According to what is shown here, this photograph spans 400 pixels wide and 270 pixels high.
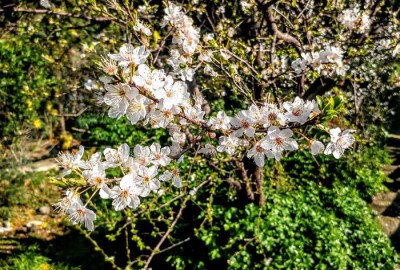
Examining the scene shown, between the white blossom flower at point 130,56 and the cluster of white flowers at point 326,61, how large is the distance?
1.81m

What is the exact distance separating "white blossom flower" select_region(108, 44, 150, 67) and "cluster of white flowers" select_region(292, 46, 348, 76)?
71.2 inches

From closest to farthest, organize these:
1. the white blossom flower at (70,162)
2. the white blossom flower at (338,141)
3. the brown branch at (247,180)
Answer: the white blossom flower at (70,162) → the white blossom flower at (338,141) → the brown branch at (247,180)

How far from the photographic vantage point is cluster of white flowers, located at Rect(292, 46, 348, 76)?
2.74 m

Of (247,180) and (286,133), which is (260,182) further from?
(286,133)

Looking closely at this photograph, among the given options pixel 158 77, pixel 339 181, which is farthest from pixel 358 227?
pixel 158 77

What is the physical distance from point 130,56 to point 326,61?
190 centimetres

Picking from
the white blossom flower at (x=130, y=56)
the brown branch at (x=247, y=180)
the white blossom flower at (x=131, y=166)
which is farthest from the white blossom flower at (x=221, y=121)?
the brown branch at (x=247, y=180)

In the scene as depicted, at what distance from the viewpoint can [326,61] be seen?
279 cm

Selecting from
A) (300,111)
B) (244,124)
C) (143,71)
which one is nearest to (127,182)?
(143,71)

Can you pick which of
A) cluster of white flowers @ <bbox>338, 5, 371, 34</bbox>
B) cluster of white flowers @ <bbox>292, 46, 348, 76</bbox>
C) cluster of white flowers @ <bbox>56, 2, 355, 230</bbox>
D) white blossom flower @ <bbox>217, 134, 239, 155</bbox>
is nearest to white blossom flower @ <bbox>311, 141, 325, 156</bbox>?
cluster of white flowers @ <bbox>56, 2, 355, 230</bbox>

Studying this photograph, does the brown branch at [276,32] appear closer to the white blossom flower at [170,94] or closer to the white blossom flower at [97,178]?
the white blossom flower at [170,94]

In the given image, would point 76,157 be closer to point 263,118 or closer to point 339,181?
point 263,118

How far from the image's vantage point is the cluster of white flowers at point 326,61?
274cm

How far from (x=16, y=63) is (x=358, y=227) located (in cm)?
595
